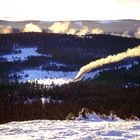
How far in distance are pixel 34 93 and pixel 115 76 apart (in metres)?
50.9

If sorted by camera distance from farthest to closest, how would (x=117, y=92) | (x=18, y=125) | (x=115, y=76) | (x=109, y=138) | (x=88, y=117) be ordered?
(x=115, y=76), (x=117, y=92), (x=88, y=117), (x=18, y=125), (x=109, y=138)

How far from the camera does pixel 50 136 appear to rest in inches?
1036

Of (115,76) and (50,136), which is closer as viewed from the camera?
(50,136)

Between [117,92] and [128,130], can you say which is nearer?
[128,130]

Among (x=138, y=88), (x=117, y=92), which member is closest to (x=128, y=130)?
(x=117, y=92)

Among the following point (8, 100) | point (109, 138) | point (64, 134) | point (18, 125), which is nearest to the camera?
point (109, 138)

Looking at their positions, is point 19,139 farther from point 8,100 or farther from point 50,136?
point 8,100

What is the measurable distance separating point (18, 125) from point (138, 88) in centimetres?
10621

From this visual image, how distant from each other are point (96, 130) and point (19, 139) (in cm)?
467

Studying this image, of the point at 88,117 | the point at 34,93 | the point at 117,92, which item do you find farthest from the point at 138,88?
the point at 88,117

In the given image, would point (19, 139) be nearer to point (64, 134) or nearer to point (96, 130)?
point (64, 134)

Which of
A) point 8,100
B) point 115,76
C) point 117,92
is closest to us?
point 8,100

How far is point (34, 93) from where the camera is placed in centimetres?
12662

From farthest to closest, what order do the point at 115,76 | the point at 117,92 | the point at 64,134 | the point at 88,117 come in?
the point at 115,76 → the point at 117,92 → the point at 88,117 → the point at 64,134
